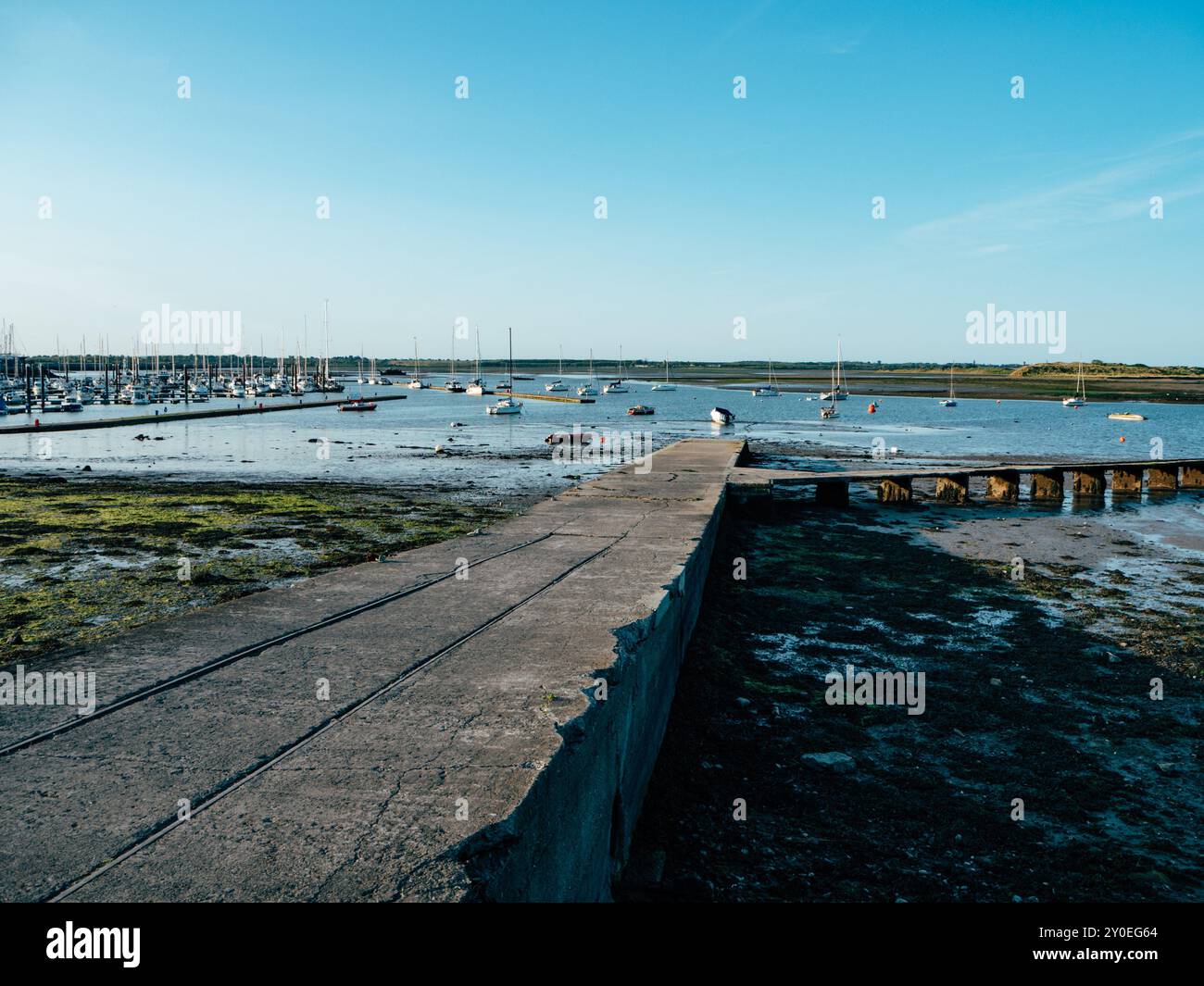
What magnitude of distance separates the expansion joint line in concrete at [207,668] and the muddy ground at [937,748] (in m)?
2.91

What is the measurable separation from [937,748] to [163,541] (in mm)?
14243

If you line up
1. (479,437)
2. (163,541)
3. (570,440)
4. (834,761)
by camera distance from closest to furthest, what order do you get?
(834,761) → (163,541) → (570,440) → (479,437)

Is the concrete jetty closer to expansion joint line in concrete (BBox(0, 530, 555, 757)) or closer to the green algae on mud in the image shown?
the green algae on mud

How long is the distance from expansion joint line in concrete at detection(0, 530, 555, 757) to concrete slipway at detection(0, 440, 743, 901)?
2 centimetres

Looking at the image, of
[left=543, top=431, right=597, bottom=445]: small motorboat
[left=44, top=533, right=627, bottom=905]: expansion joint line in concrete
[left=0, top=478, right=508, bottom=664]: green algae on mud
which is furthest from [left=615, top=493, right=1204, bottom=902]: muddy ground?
[left=543, top=431, right=597, bottom=445]: small motorboat

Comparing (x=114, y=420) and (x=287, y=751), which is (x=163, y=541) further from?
(x=114, y=420)

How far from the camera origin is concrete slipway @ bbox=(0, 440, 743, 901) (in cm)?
338

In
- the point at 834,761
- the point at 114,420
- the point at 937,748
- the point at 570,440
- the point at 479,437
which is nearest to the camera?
the point at 834,761

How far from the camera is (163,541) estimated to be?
643 inches

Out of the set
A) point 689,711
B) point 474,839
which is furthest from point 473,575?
point 474,839

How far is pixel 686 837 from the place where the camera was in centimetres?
626

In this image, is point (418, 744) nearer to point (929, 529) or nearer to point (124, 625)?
point (124, 625)

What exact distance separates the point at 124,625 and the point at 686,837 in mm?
7504

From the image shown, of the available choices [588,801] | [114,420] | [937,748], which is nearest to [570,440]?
[114,420]
